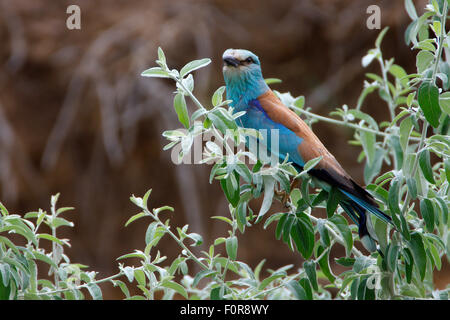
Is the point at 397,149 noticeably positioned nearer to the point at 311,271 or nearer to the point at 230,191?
the point at 311,271

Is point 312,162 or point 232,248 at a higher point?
point 312,162

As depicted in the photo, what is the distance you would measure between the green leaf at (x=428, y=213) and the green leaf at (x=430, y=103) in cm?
21

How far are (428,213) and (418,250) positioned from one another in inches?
4.0

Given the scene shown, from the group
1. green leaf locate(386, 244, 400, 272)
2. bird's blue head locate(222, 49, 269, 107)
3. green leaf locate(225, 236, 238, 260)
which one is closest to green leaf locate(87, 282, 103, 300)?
green leaf locate(225, 236, 238, 260)

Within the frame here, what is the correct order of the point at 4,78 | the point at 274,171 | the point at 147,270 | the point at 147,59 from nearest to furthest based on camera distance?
the point at 274,171 → the point at 147,270 → the point at 147,59 → the point at 4,78

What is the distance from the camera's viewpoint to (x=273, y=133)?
6.27 ft

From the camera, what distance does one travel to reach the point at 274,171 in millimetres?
1407

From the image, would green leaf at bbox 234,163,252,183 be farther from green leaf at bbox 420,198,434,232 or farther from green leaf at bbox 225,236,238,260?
green leaf at bbox 420,198,434,232

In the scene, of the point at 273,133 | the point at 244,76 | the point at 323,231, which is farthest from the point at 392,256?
the point at 244,76

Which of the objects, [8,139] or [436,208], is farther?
[8,139]

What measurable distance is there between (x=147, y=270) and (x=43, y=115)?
142 inches

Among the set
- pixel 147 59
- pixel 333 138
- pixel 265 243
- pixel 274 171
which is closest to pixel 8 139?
pixel 147 59

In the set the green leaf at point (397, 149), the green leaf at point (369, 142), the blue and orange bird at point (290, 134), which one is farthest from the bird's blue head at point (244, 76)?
the green leaf at point (397, 149)
